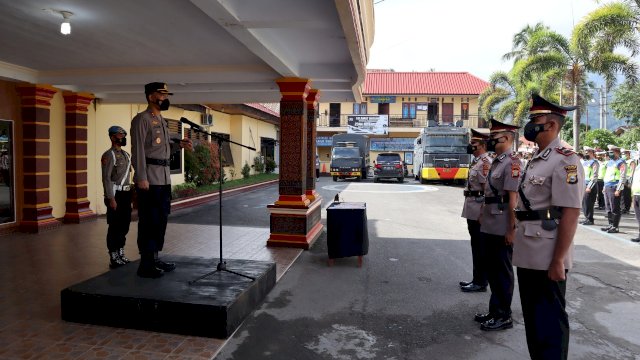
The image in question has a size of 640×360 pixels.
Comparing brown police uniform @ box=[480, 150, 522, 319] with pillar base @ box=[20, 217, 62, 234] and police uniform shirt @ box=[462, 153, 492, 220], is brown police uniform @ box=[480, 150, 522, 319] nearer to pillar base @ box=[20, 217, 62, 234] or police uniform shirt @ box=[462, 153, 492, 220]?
police uniform shirt @ box=[462, 153, 492, 220]

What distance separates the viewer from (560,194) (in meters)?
3.03

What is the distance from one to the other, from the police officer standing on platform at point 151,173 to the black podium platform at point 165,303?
30cm

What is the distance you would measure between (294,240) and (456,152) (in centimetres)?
1699

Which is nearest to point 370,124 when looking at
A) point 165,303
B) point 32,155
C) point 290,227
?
point 290,227

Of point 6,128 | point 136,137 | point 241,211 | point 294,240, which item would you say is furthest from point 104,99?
point 136,137

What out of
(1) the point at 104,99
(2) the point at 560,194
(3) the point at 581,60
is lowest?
(2) the point at 560,194

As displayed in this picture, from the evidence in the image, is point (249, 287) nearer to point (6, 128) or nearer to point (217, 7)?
point (217, 7)

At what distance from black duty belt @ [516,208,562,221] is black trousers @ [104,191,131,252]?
4983 millimetres

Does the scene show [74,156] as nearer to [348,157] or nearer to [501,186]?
[501,186]

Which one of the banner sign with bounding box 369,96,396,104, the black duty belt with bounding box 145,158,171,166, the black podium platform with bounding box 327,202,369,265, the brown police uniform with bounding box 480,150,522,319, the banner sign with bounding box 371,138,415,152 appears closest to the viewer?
the brown police uniform with bounding box 480,150,522,319

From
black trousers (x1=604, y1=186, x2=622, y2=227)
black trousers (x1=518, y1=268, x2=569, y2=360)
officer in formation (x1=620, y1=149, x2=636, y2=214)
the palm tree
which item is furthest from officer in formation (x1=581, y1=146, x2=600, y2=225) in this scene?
black trousers (x1=518, y1=268, x2=569, y2=360)

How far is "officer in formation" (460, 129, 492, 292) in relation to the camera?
5.12m

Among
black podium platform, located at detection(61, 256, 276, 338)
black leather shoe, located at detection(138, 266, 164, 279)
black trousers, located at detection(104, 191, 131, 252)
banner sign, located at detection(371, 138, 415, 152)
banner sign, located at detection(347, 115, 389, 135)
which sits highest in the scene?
banner sign, located at detection(347, 115, 389, 135)

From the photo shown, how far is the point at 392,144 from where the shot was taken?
36.5 metres
